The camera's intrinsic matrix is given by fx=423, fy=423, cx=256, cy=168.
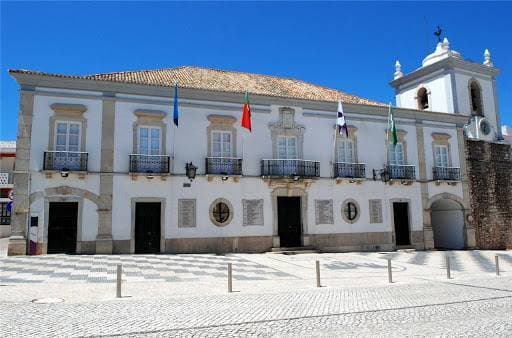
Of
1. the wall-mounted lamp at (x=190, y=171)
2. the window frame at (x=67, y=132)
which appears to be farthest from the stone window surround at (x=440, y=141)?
the window frame at (x=67, y=132)

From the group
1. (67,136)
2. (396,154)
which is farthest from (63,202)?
(396,154)

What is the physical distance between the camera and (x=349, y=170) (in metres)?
18.3

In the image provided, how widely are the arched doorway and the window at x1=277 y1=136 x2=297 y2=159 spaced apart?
8082 millimetres

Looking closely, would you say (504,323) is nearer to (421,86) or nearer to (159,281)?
(159,281)

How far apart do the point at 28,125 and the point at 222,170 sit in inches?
271

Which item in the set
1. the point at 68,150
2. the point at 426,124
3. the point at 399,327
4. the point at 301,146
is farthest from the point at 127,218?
the point at 426,124

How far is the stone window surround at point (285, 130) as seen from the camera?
17500 millimetres

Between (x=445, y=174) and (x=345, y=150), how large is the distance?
5.29 meters

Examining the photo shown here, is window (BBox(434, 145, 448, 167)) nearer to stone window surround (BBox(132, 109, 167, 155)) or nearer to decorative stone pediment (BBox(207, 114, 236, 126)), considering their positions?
decorative stone pediment (BBox(207, 114, 236, 126))

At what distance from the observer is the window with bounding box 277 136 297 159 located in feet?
57.8

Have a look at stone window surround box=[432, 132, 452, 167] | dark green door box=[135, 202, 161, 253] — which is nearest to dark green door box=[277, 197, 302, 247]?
dark green door box=[135, 202, 161, 253]

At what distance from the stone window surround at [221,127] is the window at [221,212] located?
1.88 metres

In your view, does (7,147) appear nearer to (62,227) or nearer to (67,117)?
(67,117)

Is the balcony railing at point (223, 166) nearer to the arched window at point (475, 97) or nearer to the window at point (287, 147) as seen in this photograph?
the window at point (287, 147)
